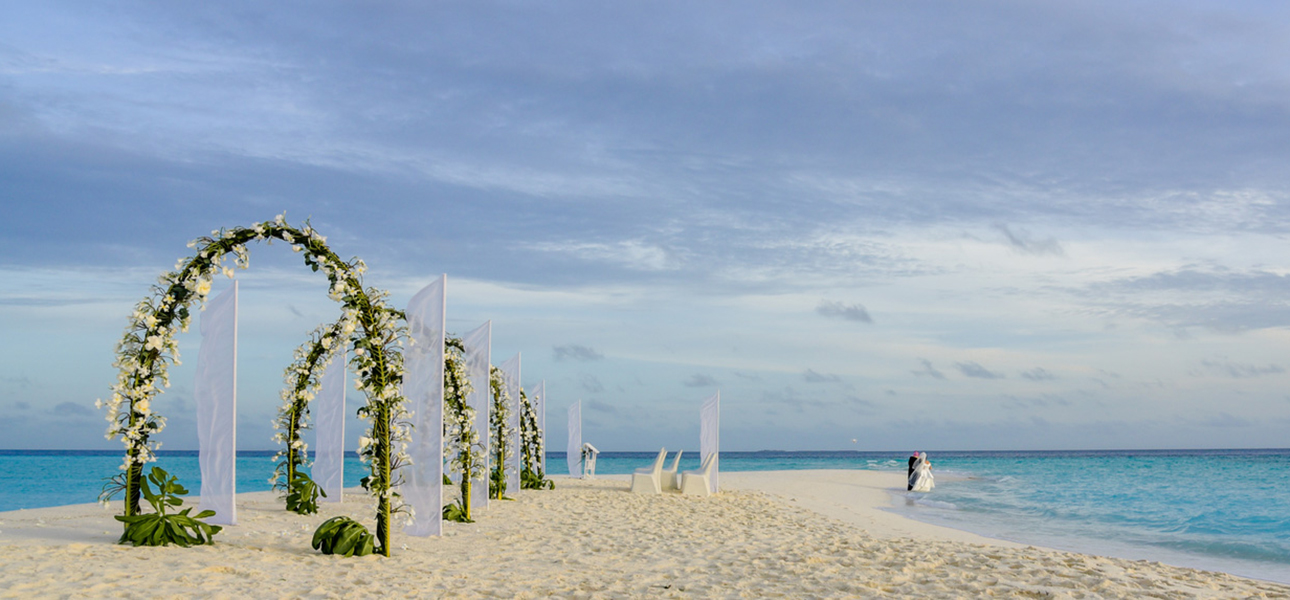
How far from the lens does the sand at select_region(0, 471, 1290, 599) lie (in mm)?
5926

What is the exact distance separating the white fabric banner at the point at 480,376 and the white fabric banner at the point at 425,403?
2429 millimetres

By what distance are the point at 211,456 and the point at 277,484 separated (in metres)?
2.82

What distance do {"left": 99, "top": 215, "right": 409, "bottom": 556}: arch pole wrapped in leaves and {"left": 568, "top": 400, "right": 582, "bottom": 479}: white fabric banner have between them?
1278 cm

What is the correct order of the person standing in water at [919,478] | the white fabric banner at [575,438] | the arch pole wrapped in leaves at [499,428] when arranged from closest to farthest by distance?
1. the arch pole wrapped in leaves at [499,428]
2. the white fabric banner at [575,438]
3. the person standing in water at [919,478]

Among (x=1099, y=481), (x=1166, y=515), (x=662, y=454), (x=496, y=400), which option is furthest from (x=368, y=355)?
(x=1099, y=481)

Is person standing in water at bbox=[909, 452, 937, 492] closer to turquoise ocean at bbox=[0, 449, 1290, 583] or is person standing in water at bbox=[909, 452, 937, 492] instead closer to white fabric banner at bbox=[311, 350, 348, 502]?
turquoise ocean at bbox=[0, 449, 1290, 583]

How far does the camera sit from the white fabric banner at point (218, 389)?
25.7 ft

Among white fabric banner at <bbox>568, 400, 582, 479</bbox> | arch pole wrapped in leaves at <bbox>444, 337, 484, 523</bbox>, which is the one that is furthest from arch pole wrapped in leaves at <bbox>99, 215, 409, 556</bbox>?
white fabric banner at <bbox>568, 400, 582, 479</bbox>

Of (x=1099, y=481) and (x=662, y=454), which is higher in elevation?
(x=662, y=454)

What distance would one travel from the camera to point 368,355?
23.9ft

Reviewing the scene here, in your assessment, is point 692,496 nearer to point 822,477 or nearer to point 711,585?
point 711,585

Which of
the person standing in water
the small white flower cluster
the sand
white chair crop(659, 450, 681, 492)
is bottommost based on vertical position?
the person standing in water

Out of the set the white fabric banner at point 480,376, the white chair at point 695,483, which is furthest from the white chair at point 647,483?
the white fabric banner at point 480,376

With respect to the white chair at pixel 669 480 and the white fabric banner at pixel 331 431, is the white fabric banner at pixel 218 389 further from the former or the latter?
the white chair at pixel 669 480
